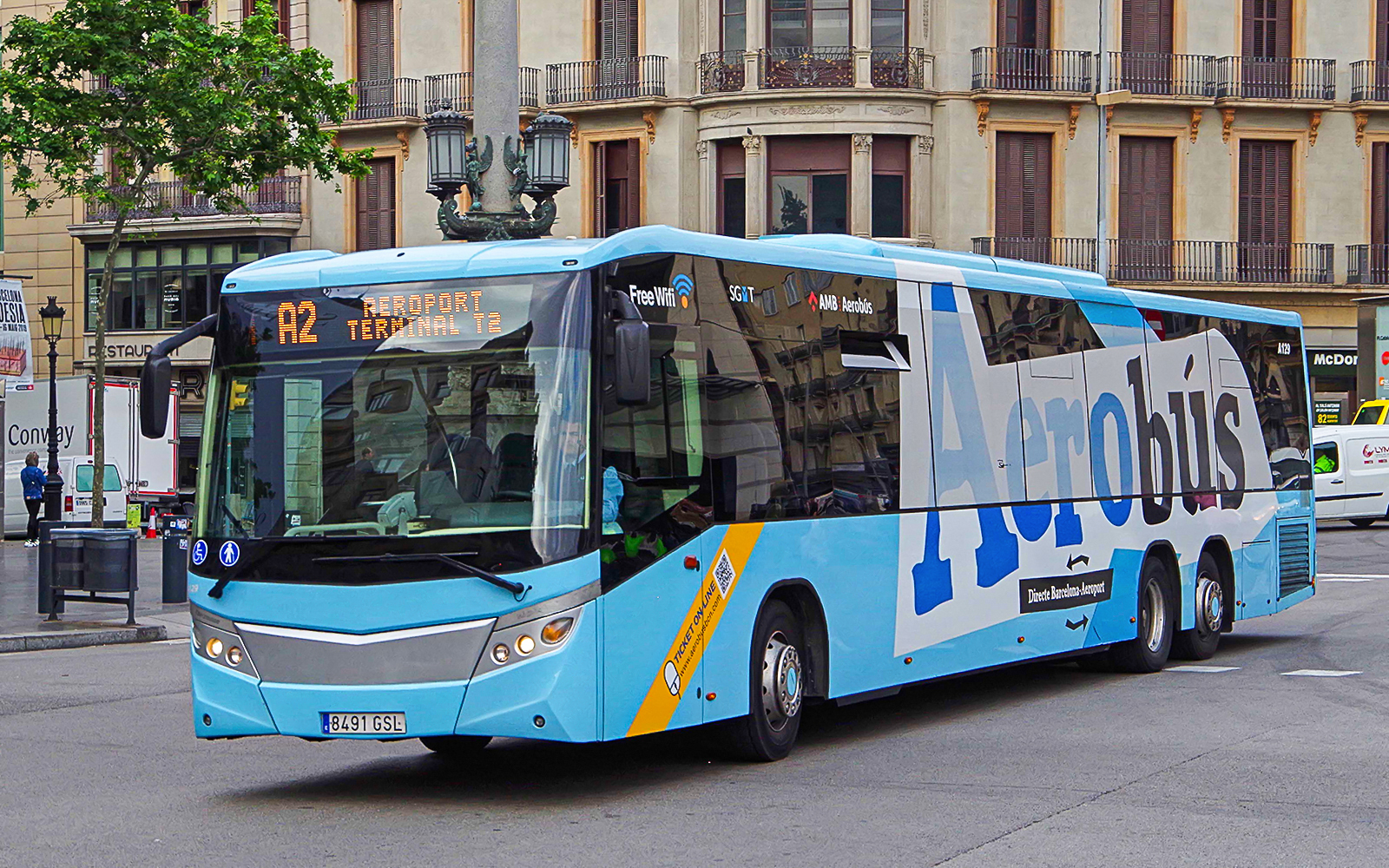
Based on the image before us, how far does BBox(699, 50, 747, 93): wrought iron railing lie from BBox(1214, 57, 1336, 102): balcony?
11.2 metres

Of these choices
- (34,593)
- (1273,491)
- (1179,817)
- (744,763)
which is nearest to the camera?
(1179,817)

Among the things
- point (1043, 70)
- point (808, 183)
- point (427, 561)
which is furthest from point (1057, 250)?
point (427, 561)

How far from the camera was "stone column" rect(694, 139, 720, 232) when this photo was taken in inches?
1615

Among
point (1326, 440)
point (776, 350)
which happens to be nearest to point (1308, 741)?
point (776, 350)

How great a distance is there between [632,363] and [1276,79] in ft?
125

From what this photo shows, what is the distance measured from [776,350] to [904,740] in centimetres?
252

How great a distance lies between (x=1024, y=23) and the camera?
42.0 m

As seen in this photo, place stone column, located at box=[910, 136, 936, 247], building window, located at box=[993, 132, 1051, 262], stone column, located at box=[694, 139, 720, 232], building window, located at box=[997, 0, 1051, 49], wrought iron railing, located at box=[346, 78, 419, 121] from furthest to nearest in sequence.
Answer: wrought iron railing, located at box=[346, 78, 419, 121], building window, located at box=[997, 0, 1051, 49], building window, located at box=[993, 132, 1051, 262], stone column, located at box=[694, 139, 720, 232], stone column, located at box=[910, 136, 936, 247]

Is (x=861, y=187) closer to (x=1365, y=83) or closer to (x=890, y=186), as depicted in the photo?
(x=890, y=186)

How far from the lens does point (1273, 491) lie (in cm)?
1634

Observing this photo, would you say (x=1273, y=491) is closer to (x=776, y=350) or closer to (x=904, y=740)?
(x=904, y=740)

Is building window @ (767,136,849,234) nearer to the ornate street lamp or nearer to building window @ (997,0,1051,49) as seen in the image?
building window @ (997,0,1051,49)

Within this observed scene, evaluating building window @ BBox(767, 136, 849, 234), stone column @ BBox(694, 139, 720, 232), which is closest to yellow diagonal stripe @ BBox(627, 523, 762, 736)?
building window @ BBox(767, 136, 849, 234)

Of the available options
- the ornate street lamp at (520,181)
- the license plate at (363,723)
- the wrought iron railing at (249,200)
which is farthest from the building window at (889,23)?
the license plate at (363,723)
